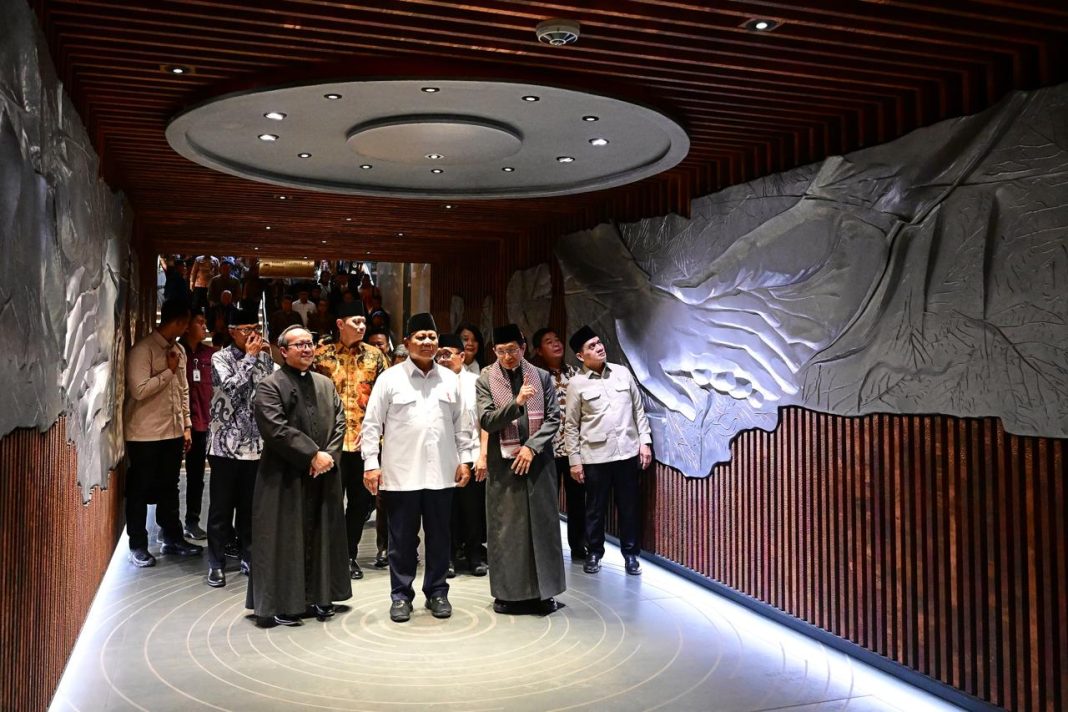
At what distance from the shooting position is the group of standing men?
14.8 ft

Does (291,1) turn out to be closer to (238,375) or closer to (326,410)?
(326,410)

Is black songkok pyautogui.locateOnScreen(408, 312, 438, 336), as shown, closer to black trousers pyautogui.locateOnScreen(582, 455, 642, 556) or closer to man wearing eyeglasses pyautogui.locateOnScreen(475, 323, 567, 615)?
man wearing eyeglasses pyautogui.locateOnScreen(475, 323, 567, 615)

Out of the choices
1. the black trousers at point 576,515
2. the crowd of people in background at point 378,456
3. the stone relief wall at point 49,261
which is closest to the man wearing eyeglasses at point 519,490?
the crowd of people in background at point 378,456

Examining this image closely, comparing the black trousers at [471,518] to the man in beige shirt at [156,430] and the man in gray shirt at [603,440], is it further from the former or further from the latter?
the man in beige shirt at [156,430]

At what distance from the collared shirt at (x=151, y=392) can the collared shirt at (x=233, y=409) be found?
725mm

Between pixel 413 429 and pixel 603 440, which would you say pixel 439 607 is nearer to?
pixel 413 429

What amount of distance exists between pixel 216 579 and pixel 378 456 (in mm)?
1258

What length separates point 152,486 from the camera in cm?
596

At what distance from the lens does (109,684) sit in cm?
370

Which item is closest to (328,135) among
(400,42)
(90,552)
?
(400,42)

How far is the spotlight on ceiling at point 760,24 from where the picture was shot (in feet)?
10.7

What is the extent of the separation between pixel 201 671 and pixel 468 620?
144cm

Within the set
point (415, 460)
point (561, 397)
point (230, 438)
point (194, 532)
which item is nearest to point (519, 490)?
point (415, 460)

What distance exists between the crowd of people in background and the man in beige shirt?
0.04ft
